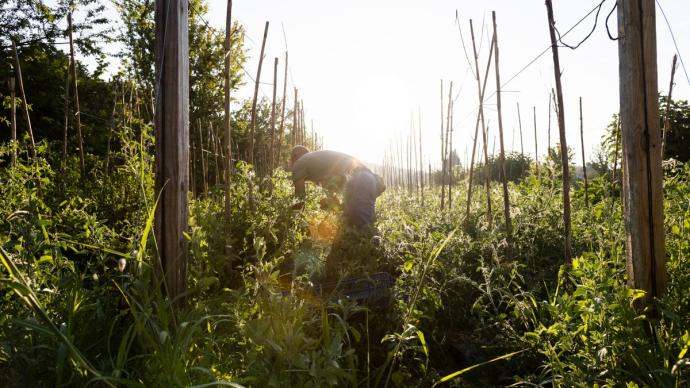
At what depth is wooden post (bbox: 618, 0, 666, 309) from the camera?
1.90m

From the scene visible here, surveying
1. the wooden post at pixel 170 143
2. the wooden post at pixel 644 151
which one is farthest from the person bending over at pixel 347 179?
the wooden post at pixel 644 151

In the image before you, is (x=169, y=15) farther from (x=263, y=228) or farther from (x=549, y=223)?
(x=549, y=223)

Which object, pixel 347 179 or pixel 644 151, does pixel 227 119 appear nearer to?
pixel 347 179

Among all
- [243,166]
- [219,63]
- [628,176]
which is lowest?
[628,176]

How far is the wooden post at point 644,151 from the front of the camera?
190 cm

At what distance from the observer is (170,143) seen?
6.33ft

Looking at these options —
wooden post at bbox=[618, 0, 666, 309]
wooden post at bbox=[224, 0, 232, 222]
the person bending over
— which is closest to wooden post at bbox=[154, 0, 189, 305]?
wooden post at bbox=[224, 0, 232, 222]

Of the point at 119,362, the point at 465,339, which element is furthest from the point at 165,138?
the point at 465,339

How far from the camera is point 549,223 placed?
3.45 meters

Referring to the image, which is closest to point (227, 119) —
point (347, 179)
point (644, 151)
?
point (347, 179)

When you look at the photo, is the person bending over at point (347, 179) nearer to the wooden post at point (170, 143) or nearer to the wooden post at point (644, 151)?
the wooden post at point (170, 143)

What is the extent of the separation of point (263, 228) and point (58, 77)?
7.12 meters

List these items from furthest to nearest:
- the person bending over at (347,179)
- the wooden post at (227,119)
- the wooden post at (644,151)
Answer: the person bending over at (347,179) < the wooden post at (227,119) < the wooden post at (644,151)

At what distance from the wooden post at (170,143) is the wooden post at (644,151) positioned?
213 cm
